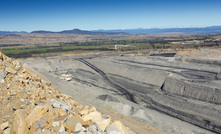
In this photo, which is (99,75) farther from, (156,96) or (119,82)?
(156,96)

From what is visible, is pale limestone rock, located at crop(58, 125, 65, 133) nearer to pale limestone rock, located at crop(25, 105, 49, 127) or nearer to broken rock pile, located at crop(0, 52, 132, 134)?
broken rock pile, located at crop(0, 52, 132, 134)

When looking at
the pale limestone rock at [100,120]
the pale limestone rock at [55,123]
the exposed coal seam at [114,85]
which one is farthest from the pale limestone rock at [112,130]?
the exposed coal seam at [114,85]

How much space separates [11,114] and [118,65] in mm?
42591

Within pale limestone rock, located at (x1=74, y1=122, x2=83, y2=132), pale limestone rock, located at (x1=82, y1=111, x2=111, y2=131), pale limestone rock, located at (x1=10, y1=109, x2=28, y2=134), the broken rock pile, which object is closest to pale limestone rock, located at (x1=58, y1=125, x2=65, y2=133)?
the broken rock pile

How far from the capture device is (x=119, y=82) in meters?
43.5

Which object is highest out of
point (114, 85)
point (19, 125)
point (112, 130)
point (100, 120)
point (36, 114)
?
point (36, 114)

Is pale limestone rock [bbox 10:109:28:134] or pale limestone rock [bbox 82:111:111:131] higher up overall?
pale limestone rock [bbox 10:109:28:134]

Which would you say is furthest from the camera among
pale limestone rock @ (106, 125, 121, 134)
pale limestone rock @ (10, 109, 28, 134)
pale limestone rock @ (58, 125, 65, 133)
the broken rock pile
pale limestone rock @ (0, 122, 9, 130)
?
pale limestone rock @ (106, 125, 121, 134)

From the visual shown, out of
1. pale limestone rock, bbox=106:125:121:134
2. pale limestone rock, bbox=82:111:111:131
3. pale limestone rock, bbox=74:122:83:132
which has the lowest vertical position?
pale limestone rock, bbox=106:125:121:134

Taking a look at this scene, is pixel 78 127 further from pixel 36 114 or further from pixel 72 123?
pixel 36 114

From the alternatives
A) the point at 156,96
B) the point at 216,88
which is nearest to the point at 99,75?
the point at 156,96

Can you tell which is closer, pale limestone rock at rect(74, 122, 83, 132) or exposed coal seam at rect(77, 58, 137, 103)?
pale limestone rock at rect(74, 122, 83, 132)

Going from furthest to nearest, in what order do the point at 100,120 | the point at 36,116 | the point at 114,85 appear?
the point at 114,85 → the point at 100,120 → the point at 36,116

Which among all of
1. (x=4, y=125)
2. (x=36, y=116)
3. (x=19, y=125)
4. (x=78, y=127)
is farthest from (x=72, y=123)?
(x=4, y=125)
